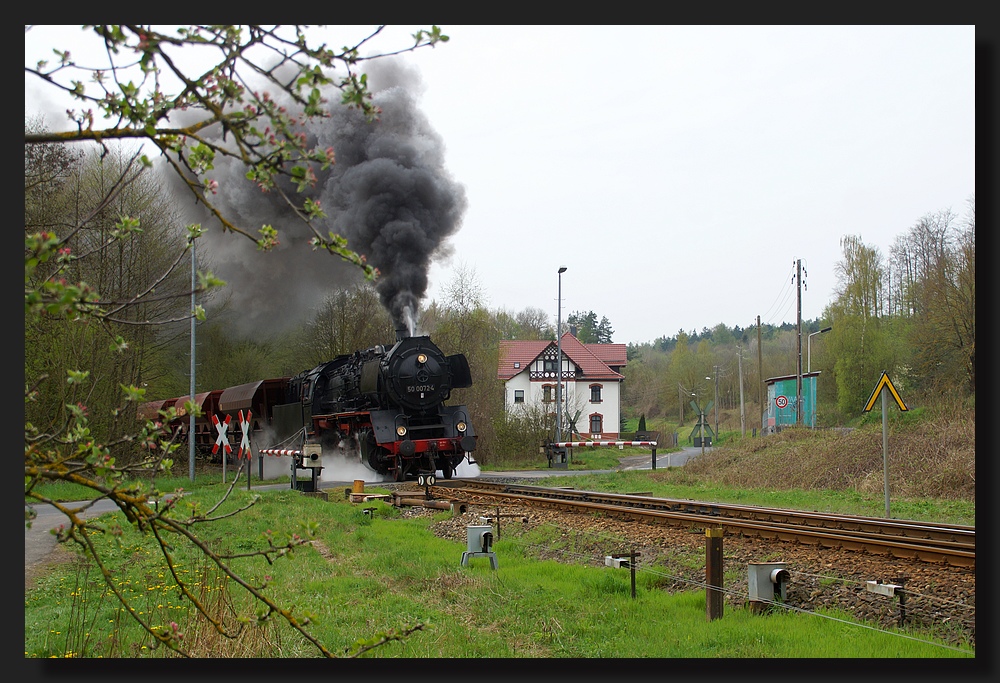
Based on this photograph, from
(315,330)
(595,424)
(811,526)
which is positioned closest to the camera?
(811,526)

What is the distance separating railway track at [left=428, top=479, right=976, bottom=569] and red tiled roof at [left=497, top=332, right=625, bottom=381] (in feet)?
130

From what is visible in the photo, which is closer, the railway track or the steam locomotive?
the railway track

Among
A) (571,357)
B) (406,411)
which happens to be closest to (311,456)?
(406,411)

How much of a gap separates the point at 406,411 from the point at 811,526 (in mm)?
10540

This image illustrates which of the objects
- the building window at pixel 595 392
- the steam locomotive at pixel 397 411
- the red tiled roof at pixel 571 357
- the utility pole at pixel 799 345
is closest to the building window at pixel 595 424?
the building window at pixel 595 392

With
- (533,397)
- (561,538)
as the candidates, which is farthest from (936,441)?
(533,397)

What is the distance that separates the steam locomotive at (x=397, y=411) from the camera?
61.9 feet

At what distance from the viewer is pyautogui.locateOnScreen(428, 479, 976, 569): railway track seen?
8219mm

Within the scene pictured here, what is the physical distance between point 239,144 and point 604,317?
116 meters

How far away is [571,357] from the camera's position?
58406 millimetres

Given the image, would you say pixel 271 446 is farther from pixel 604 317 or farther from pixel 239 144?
pixel 604 317

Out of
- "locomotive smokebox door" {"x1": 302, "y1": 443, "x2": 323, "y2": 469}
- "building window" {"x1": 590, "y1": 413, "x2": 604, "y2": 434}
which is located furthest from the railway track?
"building window" {"x1": 590, "y1": 413, "x2": 604, "y2": 434}

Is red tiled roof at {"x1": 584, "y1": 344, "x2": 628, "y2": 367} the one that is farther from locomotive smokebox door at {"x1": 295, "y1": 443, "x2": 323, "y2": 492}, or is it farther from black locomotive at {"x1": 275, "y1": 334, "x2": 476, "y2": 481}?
locomotive smokebox door at {"x1": 295, "y1": 443, "x2": 323, "y2": 492}

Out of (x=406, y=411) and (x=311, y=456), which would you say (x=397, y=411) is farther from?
(x=311, y=456)
